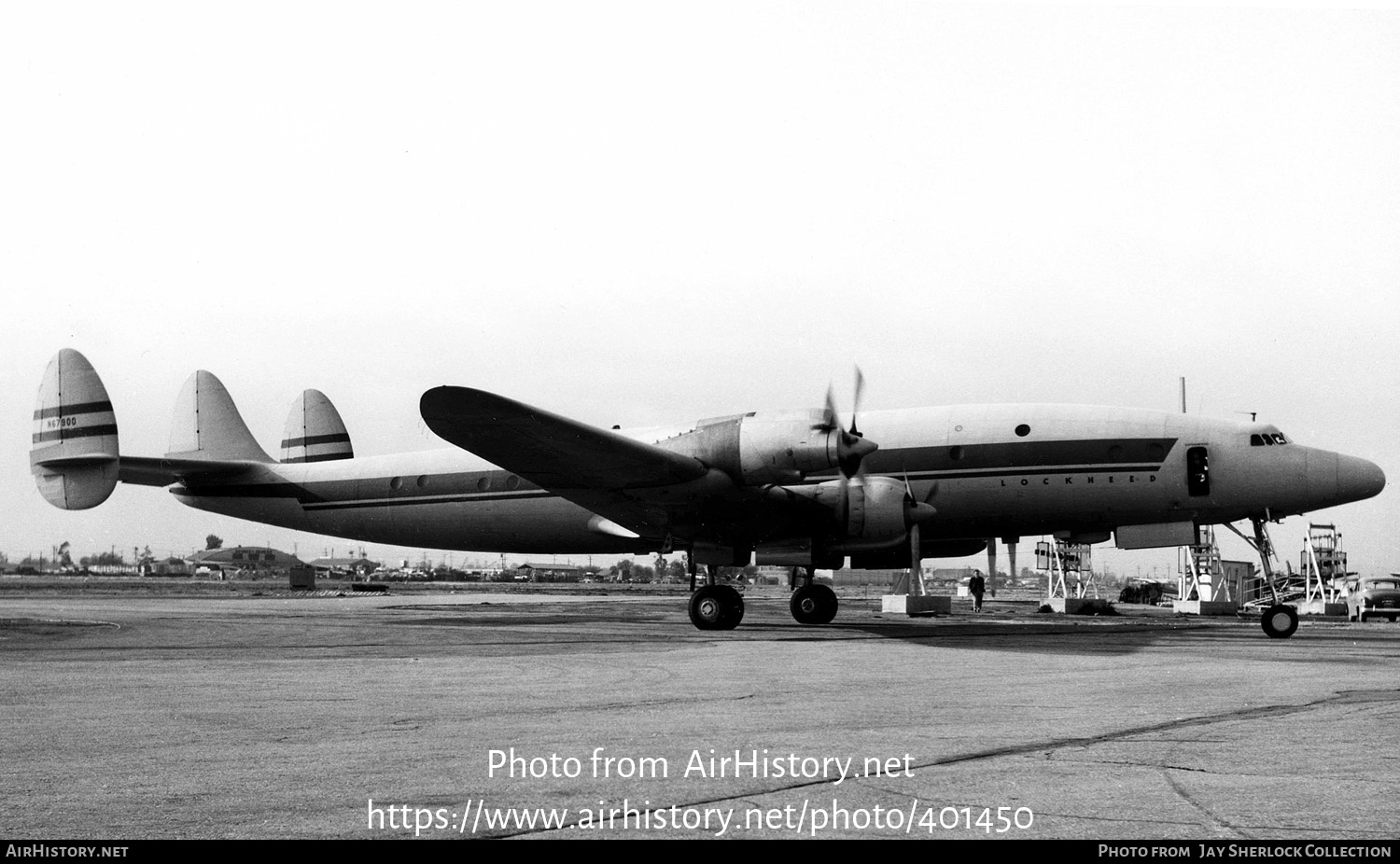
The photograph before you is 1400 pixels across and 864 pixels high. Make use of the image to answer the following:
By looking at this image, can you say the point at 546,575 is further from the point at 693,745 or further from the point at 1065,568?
the point at 693,745

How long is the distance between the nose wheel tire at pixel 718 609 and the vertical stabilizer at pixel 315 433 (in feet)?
55.2

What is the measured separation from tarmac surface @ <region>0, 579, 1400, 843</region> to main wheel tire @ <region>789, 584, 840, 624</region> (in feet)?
26.3

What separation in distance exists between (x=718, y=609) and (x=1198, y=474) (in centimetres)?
957

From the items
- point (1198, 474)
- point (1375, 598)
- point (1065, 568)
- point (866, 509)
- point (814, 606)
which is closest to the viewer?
point (866, 509)

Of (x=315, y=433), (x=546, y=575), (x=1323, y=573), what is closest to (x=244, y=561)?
(x=546, y=575)

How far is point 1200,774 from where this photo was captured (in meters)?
5.95

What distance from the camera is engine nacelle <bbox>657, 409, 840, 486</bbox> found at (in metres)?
18.5

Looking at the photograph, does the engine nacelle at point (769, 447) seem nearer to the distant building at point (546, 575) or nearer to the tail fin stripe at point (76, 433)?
the tail fin stripe at point (76, 433)

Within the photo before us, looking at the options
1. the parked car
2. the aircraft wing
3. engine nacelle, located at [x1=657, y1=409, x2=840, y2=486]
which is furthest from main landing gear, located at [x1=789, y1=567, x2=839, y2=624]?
the parked car

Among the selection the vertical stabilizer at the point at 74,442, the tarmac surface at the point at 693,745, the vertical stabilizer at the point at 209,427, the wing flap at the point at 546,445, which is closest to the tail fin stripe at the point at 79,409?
the vertical stabilizer at the point at 74,442

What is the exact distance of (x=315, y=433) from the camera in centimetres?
3341

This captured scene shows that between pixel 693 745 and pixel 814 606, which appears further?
pixel 814 606

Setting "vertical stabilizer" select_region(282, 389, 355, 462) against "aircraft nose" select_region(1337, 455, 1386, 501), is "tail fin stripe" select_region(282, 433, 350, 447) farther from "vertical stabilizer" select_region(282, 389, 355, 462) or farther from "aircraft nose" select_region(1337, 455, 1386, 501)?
"aircraft nose" select_region(1337, 455, 1386, 501)
